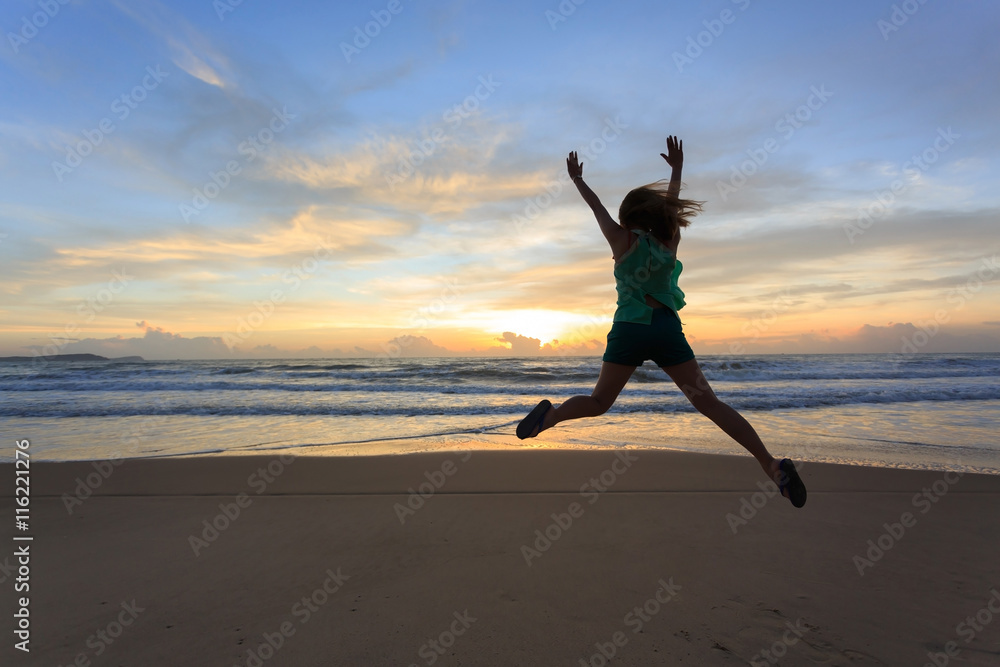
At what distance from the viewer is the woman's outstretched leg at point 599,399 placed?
3.08m

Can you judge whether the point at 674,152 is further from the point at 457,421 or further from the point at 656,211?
the point at 457,421

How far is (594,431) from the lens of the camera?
28.7ft

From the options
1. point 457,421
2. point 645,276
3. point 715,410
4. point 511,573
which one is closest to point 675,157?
point 645,276

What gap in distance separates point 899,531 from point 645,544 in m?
1.90

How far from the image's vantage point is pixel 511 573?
2936mm

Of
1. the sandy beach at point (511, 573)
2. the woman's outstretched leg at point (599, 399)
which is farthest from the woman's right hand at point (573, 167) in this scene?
the sandy beach at point (511, 573)

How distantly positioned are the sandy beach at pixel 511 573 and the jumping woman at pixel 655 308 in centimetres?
72

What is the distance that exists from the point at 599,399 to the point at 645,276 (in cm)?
80

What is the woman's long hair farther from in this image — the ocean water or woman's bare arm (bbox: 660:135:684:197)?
the ocean water

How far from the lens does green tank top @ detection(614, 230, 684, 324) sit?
9.54ft

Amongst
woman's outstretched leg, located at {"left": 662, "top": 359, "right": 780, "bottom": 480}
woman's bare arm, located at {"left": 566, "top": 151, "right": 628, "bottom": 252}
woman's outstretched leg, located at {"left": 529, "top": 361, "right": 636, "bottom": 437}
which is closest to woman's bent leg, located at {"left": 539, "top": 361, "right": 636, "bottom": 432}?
woman's outstretched leg, located at {"left": 529, "top": 361, "right": 636, "bottom": 437}

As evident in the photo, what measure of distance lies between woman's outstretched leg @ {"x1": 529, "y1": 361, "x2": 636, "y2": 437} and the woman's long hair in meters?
0.81

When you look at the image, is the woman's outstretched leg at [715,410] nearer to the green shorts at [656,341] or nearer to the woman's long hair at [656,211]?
the green shorts at [656,341]

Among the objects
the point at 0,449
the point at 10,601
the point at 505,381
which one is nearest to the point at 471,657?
the point at 10,601
